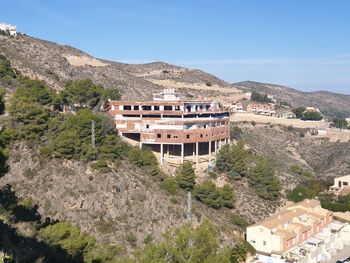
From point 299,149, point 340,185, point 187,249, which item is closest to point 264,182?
point 340,185

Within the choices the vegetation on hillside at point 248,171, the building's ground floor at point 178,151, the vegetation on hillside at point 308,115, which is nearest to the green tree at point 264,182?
the vegetation on hillside at point 248,171

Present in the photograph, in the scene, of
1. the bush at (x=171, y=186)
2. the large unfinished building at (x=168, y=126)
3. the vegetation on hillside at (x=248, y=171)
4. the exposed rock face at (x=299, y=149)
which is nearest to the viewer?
the bush at (x=171, y=186)

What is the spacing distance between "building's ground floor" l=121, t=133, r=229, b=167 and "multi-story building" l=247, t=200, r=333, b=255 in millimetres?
13979

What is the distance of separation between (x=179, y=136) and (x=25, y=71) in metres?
33.6

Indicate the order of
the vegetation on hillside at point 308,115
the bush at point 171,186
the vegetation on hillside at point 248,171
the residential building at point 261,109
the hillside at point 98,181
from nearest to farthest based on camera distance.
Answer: the hillside at point 98,181, the bush at point 171,186, the vegetation on hillside at point 248,171, the vegetation on hillside at point 308,115, the residential building at point 261,109

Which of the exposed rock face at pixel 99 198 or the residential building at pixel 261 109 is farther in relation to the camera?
the residential building at pixel 261 109

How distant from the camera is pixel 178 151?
64188 mm

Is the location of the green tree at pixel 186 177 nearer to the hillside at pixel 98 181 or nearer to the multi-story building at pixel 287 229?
the hillside at pixel 98 181

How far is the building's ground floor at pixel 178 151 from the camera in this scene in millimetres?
62219

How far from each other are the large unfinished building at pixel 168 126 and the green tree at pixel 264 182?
6359mm

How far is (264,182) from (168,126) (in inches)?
574

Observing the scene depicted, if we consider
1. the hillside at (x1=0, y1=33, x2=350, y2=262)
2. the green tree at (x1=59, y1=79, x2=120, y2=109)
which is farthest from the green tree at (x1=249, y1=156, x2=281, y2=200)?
the green tree at (x1=59, y1=79, x2=120, y2=109)

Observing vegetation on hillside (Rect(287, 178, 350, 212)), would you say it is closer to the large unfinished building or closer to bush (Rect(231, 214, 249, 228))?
the large unfinished building

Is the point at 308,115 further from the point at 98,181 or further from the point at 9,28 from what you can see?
the point at 98,181
